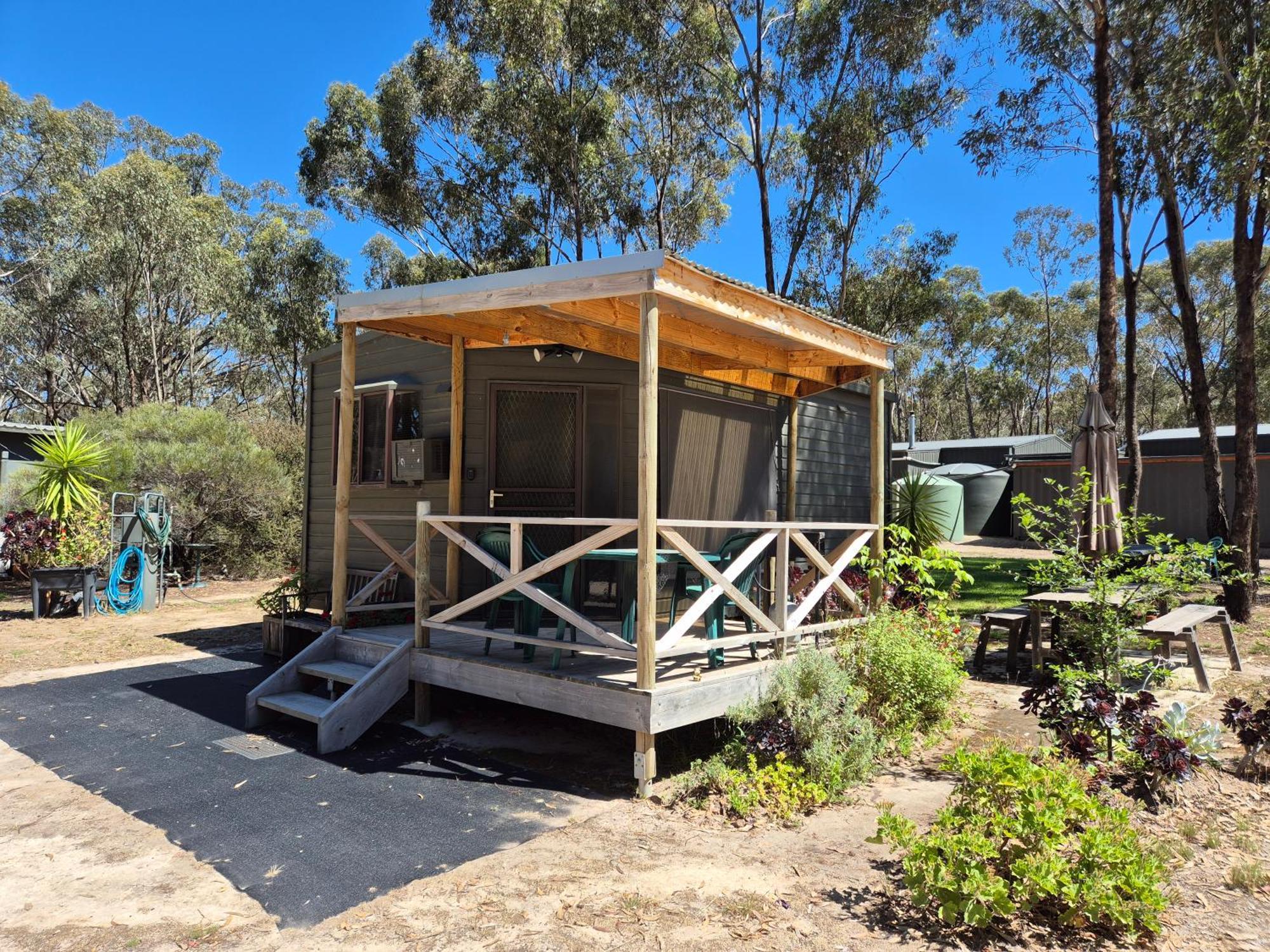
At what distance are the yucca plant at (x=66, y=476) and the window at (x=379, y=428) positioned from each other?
4748mm

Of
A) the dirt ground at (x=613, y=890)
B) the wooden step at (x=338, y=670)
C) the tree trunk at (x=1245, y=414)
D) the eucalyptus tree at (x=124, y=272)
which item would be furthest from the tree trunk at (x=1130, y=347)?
the eucalyptus tree at (x=124, y=272)

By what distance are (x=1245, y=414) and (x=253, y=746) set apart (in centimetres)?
1114

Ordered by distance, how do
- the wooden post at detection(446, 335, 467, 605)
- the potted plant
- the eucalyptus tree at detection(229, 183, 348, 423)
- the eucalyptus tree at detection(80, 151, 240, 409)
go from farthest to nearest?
the eucalyptus tree at detection(229, 183, 348, 423), the eucalyptus tree at detection(80, 151, 240, 409), the potted plant, the wooden post at detection(446, 335, 467, 605)

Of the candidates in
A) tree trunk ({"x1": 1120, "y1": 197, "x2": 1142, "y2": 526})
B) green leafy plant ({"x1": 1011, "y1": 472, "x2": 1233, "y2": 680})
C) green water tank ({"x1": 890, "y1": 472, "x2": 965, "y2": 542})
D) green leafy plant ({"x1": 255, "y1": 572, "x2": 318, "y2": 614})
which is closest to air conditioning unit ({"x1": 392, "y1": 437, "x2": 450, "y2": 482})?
green leafy plant ({"x1": 255, "y1": 572, "x2": 318, "y2": 614})

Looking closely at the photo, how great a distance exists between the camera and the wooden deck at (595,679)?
4.08 m

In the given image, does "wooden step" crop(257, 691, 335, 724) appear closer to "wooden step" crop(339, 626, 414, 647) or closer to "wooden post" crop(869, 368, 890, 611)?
"wooden step" crop(339, 626, 414, 647)

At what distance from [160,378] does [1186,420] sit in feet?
121

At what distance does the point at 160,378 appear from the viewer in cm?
2159

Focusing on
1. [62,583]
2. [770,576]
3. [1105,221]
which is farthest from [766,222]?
[62,583]

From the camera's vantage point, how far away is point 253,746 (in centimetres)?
475

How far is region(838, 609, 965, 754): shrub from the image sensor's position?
4.70 metres

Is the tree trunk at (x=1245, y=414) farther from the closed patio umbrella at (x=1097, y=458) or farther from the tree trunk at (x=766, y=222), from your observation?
the tree trunk at (x=766, y=222)

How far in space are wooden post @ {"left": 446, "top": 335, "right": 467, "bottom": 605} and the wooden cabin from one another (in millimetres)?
21

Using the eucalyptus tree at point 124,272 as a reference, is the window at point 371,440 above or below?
below
